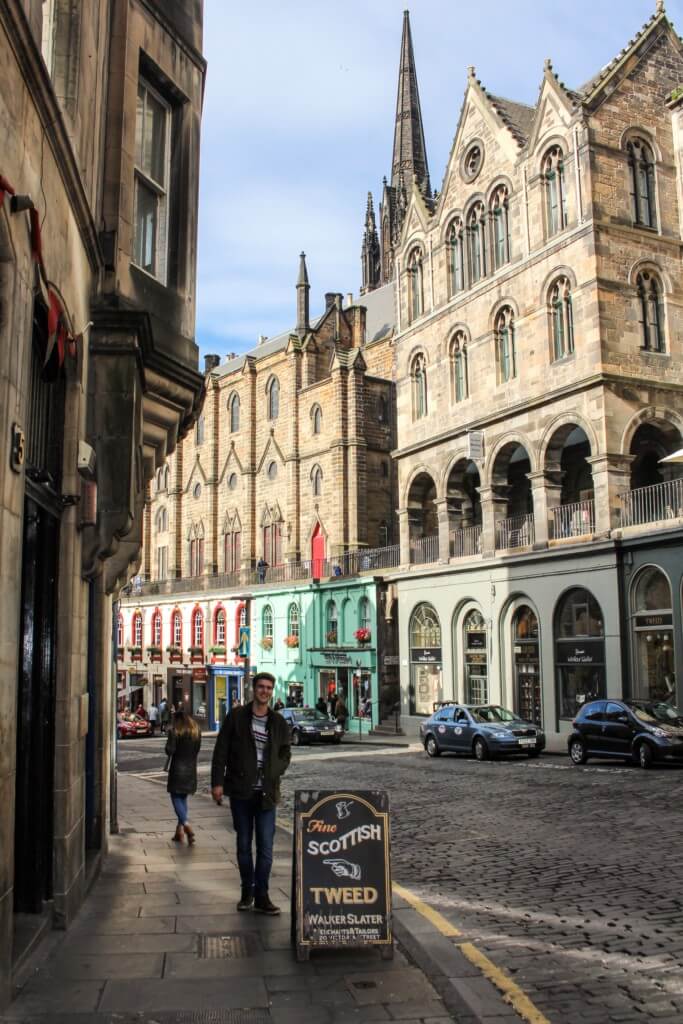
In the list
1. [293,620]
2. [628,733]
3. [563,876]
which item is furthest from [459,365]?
[563,876]

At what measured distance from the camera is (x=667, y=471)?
30.9 m

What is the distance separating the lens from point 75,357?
824 cm

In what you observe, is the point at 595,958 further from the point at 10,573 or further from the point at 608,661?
the point at 608,661

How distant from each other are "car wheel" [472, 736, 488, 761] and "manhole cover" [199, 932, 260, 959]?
18767 millimetres

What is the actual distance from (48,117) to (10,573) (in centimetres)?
303

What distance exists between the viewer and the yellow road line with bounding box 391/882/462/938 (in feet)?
26.2

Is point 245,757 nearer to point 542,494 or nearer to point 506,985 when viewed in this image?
point 506,985

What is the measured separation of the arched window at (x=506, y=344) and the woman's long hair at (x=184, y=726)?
962 inches

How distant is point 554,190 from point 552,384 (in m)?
6.78

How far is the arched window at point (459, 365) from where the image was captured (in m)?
37.8

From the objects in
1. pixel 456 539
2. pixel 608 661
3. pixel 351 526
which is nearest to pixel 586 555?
pixel 608 661

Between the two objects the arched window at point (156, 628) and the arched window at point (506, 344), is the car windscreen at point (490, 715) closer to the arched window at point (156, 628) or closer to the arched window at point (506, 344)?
the arched window at point (506, 344)

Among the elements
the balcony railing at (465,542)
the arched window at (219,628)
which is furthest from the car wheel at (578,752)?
the arched window at (219,628)

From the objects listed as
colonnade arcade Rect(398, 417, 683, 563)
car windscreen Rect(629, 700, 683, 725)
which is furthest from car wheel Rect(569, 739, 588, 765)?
colonnade arcade Rect(398, 417, 683, 563)
